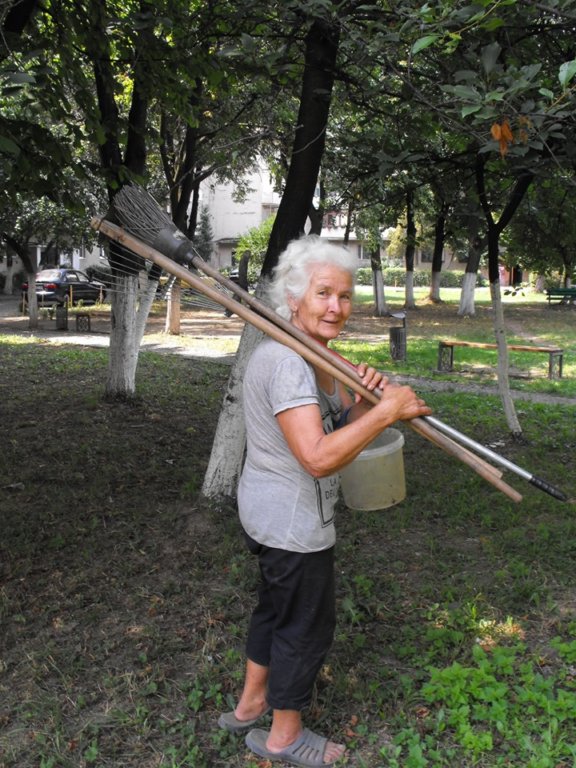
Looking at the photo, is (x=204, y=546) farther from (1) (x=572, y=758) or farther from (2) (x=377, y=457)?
(1) (x=572, y=758)

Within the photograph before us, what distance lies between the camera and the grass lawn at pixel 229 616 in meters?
2.79

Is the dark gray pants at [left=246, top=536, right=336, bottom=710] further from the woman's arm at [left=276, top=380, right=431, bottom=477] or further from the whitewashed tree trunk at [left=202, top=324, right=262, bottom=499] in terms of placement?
the whitewashed tree trunk at [left=202, top=324, right=262, bottom=499]

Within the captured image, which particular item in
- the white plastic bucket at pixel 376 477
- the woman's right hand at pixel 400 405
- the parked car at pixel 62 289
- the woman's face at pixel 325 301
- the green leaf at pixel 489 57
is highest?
the green leaf at pixel 489 57

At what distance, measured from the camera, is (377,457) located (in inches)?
110

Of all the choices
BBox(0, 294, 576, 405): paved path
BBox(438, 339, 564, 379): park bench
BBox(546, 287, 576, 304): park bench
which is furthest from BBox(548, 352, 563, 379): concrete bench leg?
BBox(546, 287, 576, 304): park bench

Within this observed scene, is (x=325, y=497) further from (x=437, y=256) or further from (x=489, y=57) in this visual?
(x=437, y=256)

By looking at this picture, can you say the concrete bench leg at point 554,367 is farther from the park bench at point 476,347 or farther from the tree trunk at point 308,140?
the tree trunk at point 308,140

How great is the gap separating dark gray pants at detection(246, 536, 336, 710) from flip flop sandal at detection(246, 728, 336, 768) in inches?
7.3

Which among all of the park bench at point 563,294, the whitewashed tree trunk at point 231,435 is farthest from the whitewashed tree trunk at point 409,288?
the whitewashed tree trunk at point 231,435

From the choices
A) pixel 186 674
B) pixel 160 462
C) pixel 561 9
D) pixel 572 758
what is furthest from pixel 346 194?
pixel 572 758

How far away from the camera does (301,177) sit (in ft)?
15.9

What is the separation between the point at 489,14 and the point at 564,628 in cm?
281

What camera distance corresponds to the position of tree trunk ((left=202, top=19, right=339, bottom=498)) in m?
4.78

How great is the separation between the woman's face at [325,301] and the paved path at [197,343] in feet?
25.1
